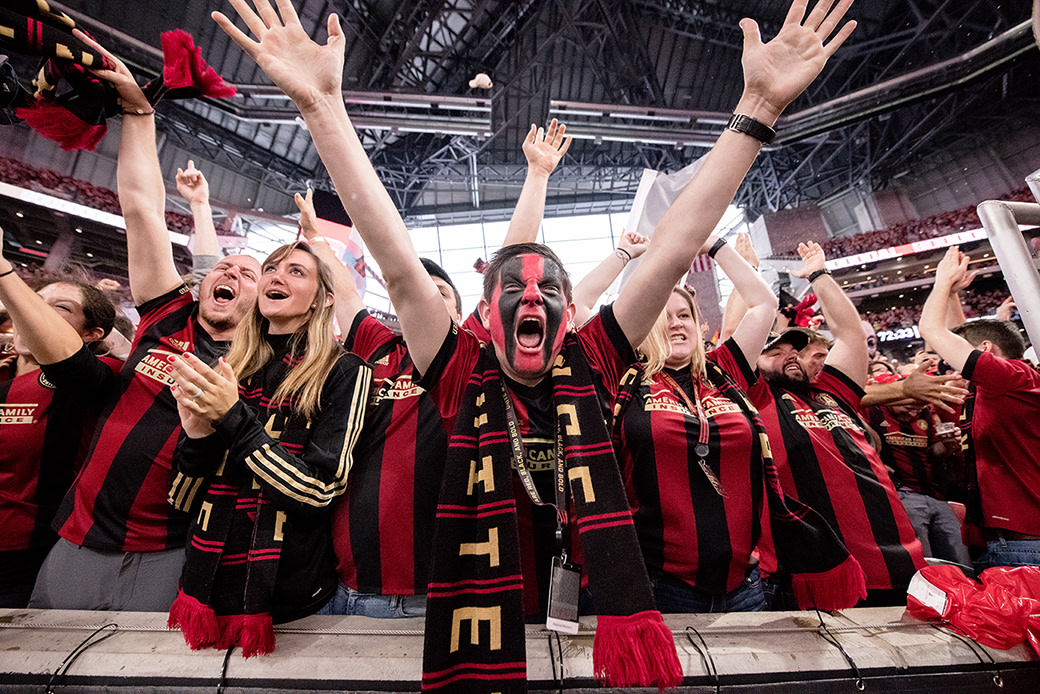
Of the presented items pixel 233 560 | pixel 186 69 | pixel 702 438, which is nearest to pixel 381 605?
pixel 233 560

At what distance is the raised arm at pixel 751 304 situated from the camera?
2.06 metres

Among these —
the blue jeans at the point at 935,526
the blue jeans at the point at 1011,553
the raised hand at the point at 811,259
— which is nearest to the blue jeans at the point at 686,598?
the blue jeans at the point at 1011,553

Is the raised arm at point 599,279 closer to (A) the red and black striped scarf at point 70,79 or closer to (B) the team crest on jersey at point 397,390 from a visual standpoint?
(B) the team crest on jersey at point 397,390

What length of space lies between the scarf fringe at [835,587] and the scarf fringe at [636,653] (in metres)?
0.83

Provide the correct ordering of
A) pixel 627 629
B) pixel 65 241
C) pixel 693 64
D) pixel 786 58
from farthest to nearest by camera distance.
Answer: pixel 693 64 → pixel 65 241 → pixel 786 58 → pixel 627 629

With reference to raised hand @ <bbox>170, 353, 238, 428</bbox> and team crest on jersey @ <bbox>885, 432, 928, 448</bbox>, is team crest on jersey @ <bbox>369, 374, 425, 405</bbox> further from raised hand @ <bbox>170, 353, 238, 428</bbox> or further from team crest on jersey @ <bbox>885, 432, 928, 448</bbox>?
team crest on jersey @ <bbox>885, 432, 928, 448</bbox>

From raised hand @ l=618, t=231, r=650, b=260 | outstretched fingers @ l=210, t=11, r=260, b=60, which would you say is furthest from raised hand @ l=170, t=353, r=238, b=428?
raised hand @ l=618, t=231, r=650, b=260

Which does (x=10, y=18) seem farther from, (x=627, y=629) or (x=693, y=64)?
(x=693, y=64)

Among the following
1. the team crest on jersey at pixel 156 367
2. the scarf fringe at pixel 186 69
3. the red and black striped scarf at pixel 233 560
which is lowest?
the red and black striped scarf at pixel 233 560

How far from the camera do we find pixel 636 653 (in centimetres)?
109

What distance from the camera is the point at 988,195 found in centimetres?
1313

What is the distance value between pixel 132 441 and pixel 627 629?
5.65ft

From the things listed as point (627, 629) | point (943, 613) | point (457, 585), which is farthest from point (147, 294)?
point (943, 613)

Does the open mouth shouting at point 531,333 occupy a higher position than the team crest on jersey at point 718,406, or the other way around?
the open mouth shouting at point 531,333
